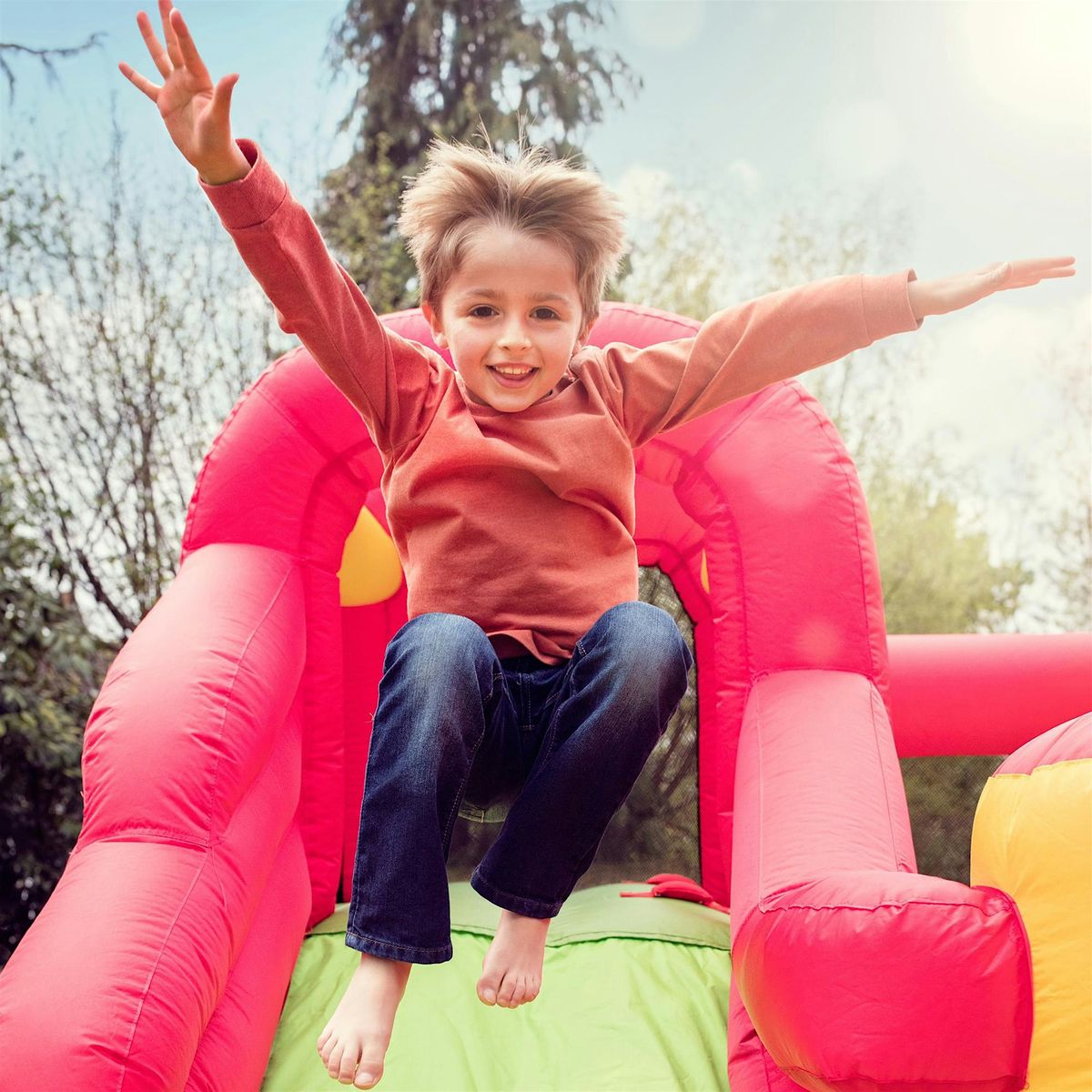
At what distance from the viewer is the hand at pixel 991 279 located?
1.34 m

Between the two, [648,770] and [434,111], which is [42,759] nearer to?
[648,770]

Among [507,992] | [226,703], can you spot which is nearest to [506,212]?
[226,703]

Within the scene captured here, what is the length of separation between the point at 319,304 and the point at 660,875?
59.4 inches

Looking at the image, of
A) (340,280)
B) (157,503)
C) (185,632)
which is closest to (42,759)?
(157,503)

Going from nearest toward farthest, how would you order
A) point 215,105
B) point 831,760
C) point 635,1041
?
point 215,105, point 831,760, point 635,1041

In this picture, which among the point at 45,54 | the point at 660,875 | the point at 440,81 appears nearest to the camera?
the point at 660,875

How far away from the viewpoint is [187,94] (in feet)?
3.67

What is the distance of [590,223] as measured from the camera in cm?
142

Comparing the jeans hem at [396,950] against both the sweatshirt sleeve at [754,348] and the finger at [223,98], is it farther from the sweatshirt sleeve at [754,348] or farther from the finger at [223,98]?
the finger at [223,98]

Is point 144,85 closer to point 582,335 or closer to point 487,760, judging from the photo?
point 582,335

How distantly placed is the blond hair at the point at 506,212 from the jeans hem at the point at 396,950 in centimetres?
76

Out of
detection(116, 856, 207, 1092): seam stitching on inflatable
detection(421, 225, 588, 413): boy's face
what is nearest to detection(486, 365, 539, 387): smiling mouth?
detection(421, 225, 588, 413): boy's face

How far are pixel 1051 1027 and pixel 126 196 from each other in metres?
3.22

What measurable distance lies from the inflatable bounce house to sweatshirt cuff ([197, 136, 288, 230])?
2.35 ft
